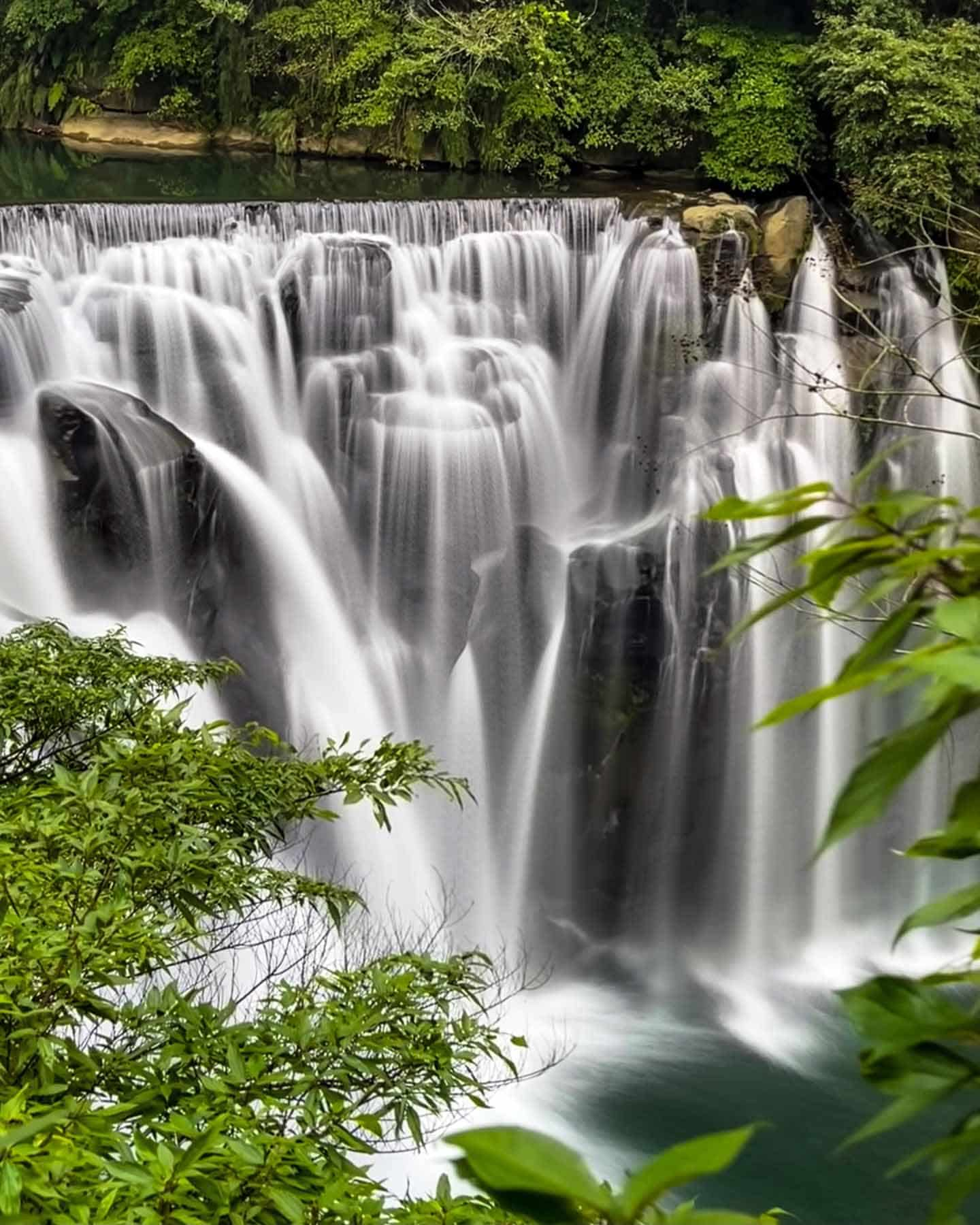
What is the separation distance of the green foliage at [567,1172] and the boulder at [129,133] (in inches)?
692

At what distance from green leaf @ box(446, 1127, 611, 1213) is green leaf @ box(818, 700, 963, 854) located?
153 mm

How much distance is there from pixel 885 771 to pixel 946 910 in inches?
3.6

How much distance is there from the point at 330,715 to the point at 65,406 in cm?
281

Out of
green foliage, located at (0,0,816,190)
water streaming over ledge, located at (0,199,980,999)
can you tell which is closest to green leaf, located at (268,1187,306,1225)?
water streaming over ledge, located at (0,199,980,999)

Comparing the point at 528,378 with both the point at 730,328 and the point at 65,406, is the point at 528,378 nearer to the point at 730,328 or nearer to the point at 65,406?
the point at 730,328

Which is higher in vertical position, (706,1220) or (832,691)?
(832,691)

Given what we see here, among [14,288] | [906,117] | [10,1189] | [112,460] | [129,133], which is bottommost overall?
[10,1189]

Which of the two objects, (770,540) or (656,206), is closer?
(770,540)

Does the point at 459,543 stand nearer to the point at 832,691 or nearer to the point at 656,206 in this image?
the point at 656,206

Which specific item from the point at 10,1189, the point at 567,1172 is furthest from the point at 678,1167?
the point at 10,1189

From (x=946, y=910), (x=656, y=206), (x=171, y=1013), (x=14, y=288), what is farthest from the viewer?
(x=656, y=206)

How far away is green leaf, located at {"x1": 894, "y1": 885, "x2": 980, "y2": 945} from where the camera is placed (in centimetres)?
54

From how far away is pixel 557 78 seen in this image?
1427 centimetres

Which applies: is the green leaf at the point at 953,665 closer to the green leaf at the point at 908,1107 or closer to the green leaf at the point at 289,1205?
the green leaf at the point at 908,1107
